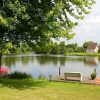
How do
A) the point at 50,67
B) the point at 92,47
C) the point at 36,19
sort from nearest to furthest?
the point at 36,19
the point at 50,67
the point at 92,47

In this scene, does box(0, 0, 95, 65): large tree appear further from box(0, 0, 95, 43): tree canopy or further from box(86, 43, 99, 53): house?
box(86, 43, 99, 53): house

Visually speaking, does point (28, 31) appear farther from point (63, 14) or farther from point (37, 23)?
point (63, 14)

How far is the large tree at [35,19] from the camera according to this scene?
20.7m

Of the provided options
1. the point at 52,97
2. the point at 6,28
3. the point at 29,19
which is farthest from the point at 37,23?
the point at 52,97

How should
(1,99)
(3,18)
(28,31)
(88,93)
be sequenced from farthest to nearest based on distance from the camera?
(28,31), (3,18), (88,93), (1,99)

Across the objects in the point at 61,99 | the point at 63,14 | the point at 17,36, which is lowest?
the point at 61,99

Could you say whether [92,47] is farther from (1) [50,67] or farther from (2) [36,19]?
(2) [36,19]

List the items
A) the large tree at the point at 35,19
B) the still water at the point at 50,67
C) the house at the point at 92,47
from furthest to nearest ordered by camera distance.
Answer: the house at the point at 92,47
the still water at the point at 50,67
the large tree at the point at 35,19

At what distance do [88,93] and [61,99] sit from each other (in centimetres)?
302

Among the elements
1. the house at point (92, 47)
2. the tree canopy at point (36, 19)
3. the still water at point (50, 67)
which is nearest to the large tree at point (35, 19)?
the tree canopy at point (36, 19)

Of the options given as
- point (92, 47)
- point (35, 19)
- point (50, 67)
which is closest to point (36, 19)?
point (35, 19)

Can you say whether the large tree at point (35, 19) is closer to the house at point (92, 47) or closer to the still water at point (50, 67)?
the still water at point (50, 67)

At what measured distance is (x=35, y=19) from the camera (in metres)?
22.1

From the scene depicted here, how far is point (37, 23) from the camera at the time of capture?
Result: 21859 mm
